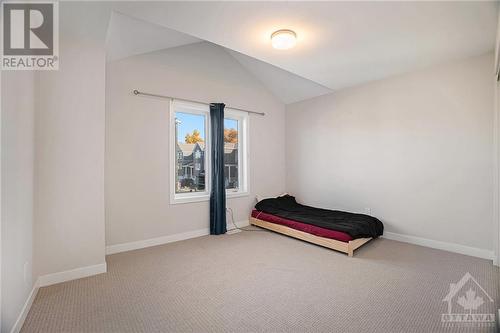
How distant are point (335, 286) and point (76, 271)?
2.45m

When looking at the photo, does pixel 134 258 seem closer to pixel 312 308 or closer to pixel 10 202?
pixel 10 202

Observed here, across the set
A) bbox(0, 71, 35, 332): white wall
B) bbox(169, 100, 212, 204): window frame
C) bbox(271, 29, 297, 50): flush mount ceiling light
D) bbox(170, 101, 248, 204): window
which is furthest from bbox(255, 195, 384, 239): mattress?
bbox(0, 71, 35, 332): white wall

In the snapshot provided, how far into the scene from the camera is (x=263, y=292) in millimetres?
2062

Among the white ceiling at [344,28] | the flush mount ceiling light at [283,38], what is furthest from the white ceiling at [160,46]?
the flush mount ceiling light at [283,38]

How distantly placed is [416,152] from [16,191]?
4239mm

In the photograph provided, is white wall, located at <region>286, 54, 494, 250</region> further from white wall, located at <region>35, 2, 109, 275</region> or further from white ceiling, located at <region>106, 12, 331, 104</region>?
white wall, located at <region>35, 2, 109, 275</region>

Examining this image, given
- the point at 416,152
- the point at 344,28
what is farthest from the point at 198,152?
the point at 416,152

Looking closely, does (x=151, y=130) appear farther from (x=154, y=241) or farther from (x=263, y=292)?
(x=263, y=292)

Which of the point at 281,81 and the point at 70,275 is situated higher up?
the point at 281,81

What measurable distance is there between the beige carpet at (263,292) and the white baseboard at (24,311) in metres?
0.05

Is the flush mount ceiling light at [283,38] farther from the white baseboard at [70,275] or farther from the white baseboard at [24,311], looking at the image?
the white baseboard at [24,311]

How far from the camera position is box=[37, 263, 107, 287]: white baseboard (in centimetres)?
217

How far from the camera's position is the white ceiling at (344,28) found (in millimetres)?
2016

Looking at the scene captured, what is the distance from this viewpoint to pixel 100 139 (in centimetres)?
241
